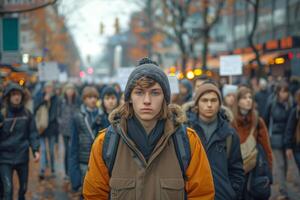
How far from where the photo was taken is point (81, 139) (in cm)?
790

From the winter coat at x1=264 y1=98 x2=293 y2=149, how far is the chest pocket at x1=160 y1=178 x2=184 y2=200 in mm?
6747

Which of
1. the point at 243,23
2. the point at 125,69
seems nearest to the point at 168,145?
the point at 125,69

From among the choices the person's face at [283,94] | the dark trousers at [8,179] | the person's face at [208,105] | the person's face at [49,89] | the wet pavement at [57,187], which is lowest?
the wet pavement at [57,187]

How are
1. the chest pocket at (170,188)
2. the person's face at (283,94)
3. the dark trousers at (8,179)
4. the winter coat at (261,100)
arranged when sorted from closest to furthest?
the chest pocket at (170,188) < the dark trousers at (8,179) < the person's face at (283,94) < the winter coat at (261,100)

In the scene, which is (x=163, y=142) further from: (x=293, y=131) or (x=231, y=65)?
(x=231, y=65)

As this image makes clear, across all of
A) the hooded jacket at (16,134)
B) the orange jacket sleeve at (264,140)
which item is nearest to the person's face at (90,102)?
the hooded jacket at (16,134)

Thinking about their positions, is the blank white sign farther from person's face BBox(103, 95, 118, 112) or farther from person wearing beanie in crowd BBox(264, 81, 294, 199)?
person's face BBox(103, 95, 118, 112)

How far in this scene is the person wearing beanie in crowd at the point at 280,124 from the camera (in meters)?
10.1

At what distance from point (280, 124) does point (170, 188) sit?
6999 mm

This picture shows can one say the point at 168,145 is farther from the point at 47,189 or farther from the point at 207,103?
the point at 47,189

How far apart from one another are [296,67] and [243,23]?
22915 millimetres

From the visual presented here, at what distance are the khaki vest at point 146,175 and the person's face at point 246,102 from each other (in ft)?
11.9

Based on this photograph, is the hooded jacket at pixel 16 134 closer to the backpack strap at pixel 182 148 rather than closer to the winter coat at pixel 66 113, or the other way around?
the winter coat at pixel 66 113

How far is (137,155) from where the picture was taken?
3.60m
